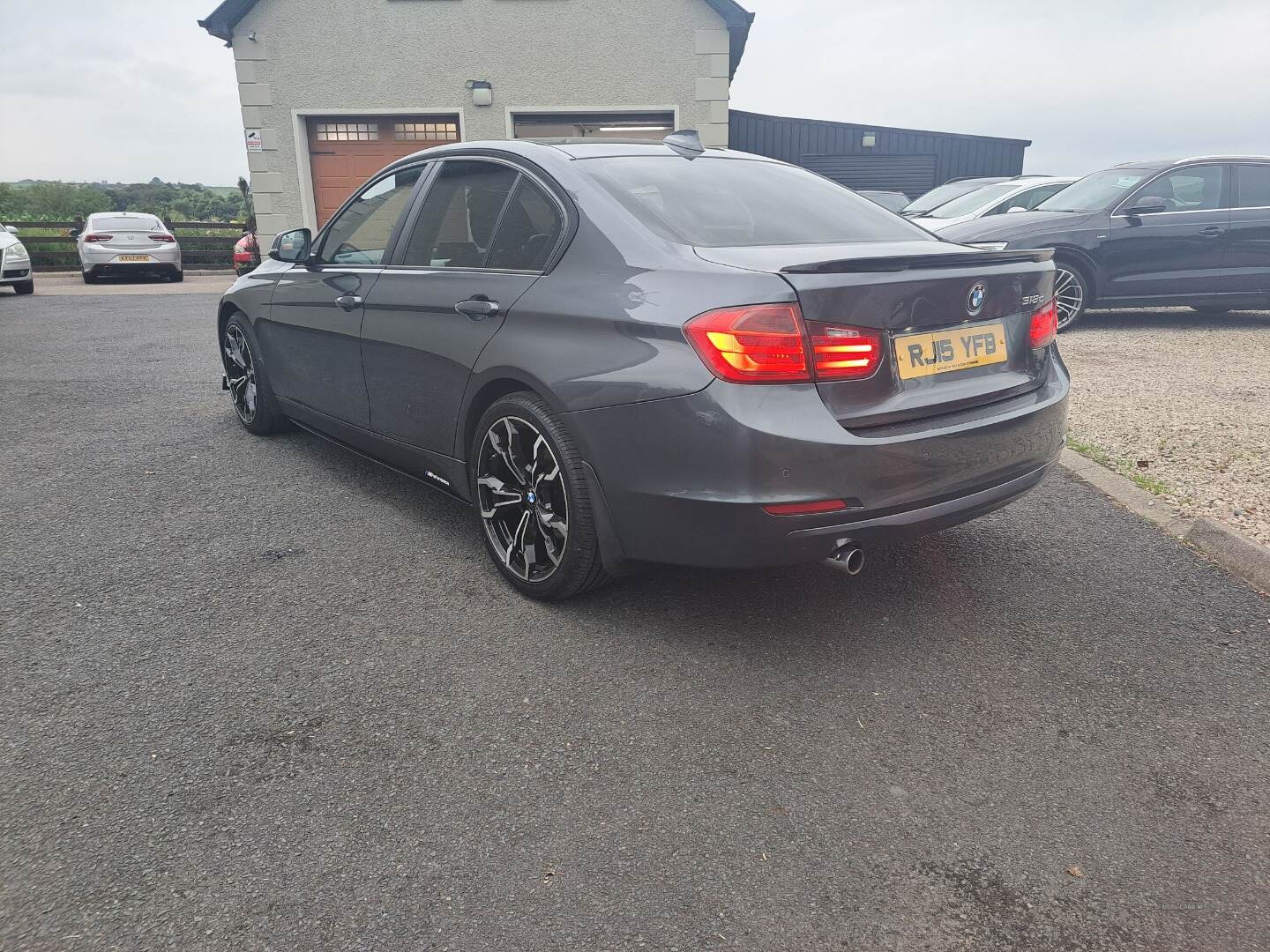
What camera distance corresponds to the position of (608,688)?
2619 millimetres

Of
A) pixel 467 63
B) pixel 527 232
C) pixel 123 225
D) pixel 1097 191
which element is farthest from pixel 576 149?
pixel 123 225

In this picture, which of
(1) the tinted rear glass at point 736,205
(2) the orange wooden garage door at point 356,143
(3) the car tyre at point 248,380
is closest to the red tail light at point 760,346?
(1) the tinted rear glass at point 736,205

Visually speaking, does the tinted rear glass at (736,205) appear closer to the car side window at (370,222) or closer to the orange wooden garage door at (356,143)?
the car side window at (370,222)

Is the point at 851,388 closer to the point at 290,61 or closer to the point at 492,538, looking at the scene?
the point at 492,538

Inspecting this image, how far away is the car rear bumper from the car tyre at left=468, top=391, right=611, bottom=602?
134mm

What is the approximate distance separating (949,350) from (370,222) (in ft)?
8.82

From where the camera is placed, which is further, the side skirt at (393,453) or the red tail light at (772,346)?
the side skirt at (393,453)

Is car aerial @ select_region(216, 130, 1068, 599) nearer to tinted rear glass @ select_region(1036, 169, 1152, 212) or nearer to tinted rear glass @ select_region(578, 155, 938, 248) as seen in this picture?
tinted rear glass @ select_region(578, 155, 938, 248)

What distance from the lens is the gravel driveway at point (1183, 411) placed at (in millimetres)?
4241

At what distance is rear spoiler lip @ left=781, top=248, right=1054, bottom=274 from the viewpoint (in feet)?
8.17

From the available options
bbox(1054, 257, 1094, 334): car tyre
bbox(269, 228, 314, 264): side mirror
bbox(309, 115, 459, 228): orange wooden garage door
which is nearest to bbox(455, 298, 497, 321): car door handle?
bbox(269, 228, 314, 264): side mirror

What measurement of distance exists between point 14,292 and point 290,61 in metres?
6.01

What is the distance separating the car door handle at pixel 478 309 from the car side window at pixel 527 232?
14cm

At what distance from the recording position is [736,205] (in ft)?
10.5
